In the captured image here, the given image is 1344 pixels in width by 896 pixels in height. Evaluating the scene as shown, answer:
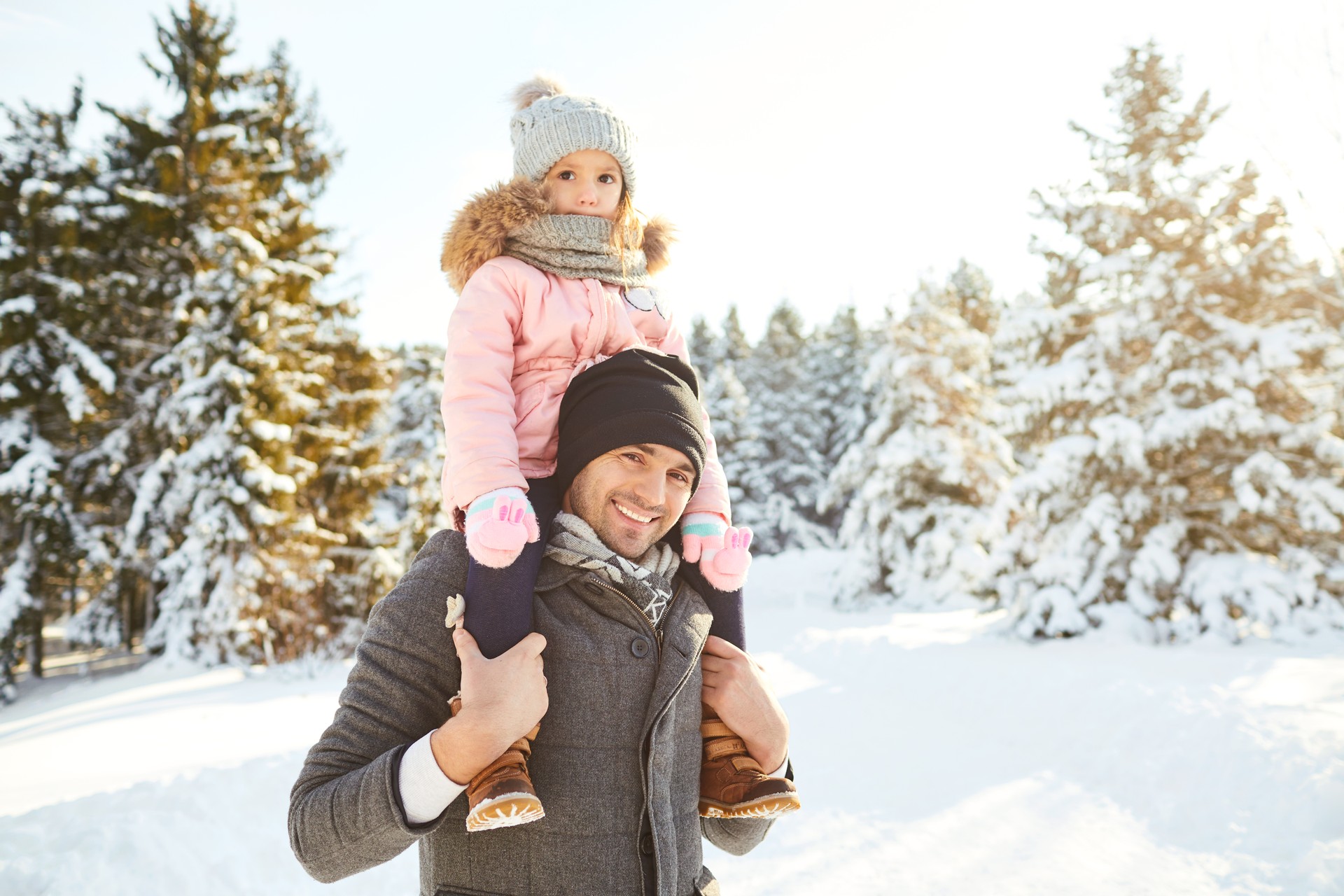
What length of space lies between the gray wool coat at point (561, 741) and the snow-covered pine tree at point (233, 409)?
13.6 metres

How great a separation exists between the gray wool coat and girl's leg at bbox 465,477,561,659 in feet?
0.26

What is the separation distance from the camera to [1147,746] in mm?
7098

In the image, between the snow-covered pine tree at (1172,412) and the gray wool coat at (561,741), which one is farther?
the snow-covered pine tree at (1172,412)

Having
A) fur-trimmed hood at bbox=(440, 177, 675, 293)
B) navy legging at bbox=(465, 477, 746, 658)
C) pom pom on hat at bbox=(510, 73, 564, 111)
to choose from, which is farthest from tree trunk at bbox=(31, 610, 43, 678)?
navy legging at bbox=(465, 477, 746, 658)

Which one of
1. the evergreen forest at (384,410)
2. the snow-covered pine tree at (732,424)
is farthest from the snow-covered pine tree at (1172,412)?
the snow-covered pine tree at (732,424)

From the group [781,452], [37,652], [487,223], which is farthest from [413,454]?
[487,223]

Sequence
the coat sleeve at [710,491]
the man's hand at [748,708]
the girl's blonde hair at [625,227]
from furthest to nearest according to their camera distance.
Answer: the girl's blonde hair at [625,227] → the coat sleeve at [710,491] → the man's hand at [748,708]

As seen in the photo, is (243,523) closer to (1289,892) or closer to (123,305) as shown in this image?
(123,305)

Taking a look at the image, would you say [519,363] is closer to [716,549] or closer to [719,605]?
[716,549]

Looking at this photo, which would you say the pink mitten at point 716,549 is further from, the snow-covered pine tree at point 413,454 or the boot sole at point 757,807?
the snow-covered pine tree at point 413,454

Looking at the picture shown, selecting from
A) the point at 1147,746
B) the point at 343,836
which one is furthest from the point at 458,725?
the point at 1147,746

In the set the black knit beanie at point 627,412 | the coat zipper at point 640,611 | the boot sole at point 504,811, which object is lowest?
the boot sole at point 504,811

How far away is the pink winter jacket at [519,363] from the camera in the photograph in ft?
6.69

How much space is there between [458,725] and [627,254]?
1.60 metres
